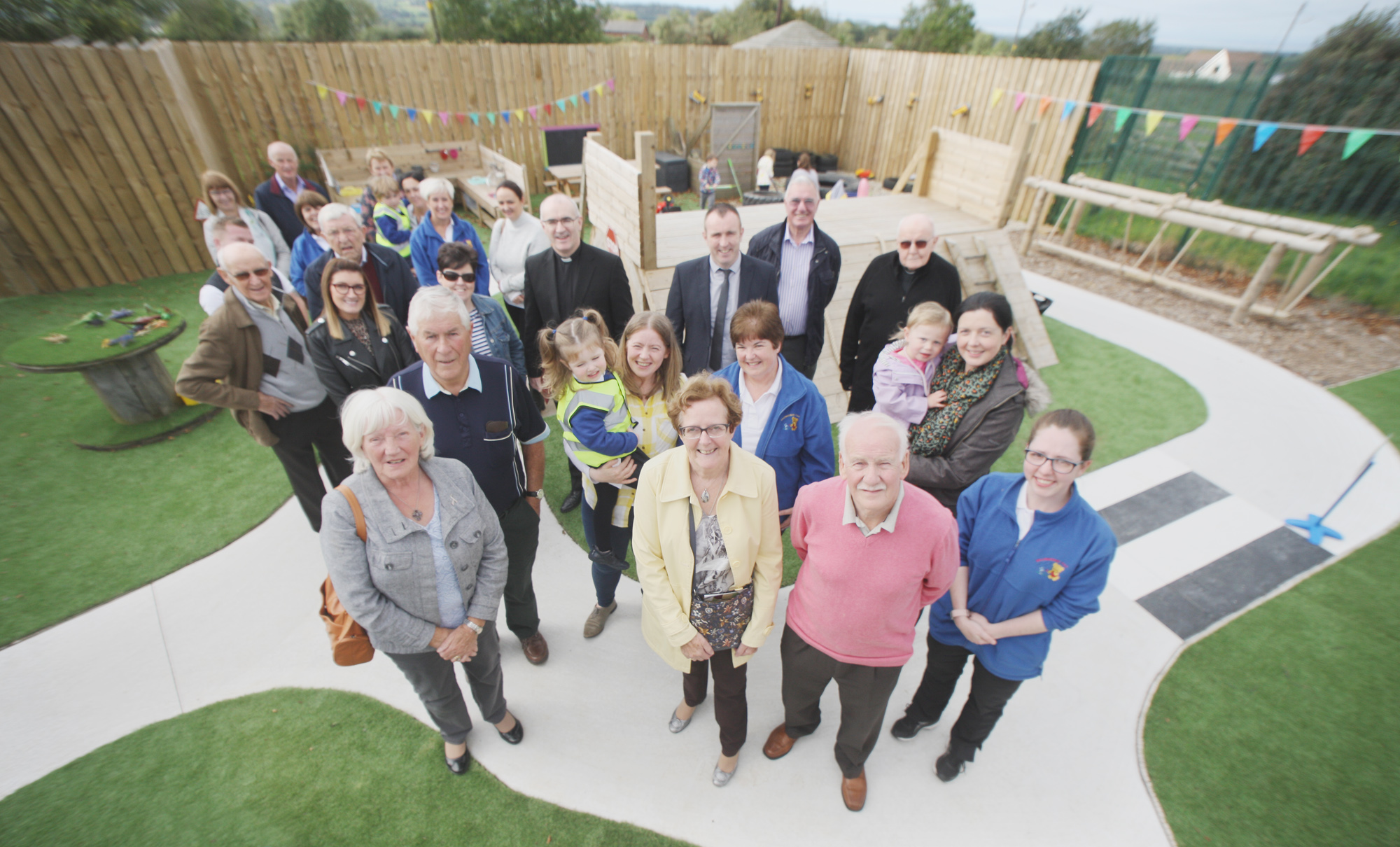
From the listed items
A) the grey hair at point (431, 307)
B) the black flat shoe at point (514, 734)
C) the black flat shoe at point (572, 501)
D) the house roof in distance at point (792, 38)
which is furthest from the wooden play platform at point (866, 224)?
the house roof in distance at point (792, 38)

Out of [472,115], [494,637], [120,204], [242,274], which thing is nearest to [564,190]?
[472,115]

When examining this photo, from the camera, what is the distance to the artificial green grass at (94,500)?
11.2 feet

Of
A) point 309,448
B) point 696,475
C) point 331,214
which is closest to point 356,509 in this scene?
point 696,475

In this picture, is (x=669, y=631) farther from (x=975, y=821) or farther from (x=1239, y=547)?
(x=1239, y=547)

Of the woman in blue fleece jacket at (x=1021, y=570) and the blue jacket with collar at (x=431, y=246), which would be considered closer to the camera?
the woman in blue fleece jacket at (x=1021, y=570)

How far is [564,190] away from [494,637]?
32.8 feet

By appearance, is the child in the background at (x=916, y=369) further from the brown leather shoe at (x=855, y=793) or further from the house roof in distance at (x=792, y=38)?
the house roof in distance at (x=792, y=38)

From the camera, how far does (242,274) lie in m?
2.81

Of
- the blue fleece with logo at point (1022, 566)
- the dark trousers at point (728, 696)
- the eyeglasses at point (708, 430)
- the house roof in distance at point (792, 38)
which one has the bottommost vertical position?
the dark trousers at point (728, 696)

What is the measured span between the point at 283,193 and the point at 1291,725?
837cm

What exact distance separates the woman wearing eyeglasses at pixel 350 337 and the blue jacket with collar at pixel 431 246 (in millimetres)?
1473

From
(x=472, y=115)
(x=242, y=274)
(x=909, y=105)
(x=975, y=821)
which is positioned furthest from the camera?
(x=909, y=105)

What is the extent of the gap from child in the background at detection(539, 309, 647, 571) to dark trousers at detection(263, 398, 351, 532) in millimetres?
1384

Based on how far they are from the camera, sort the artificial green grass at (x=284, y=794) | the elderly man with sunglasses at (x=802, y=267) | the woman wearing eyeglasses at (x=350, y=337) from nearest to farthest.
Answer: the artificial green grass at (x=284, y=794), the woman wearing eyeglasses at (x=350, y=337), the elderly man with sunglasses at (x=802, y=267)
